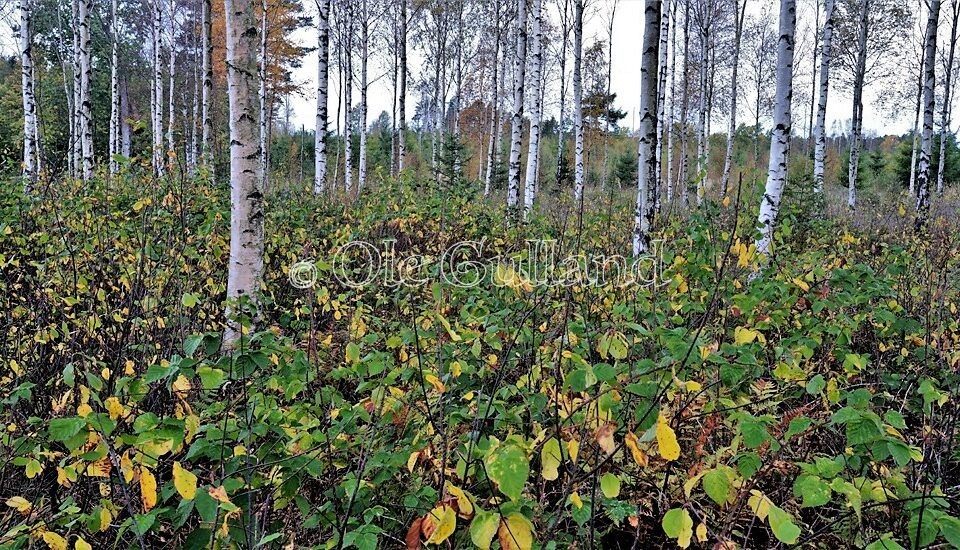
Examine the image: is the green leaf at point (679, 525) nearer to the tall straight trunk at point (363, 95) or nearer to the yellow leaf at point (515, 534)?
the yellow leaf at point (515, 534)

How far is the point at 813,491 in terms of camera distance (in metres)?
1.48

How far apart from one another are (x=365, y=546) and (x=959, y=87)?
3316 cm

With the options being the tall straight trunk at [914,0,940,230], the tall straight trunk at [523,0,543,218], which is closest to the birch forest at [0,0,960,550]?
the tall straight trunk at [914,0,940,230]

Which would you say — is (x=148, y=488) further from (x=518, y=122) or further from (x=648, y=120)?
(x=518, y=122)

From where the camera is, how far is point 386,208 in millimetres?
7469

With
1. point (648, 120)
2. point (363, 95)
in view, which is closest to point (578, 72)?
point (363, 95)

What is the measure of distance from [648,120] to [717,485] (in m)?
5.34

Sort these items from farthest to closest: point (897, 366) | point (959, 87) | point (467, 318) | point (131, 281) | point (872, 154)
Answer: point (872, 154)
point (959, 87)
point (897, 366)
point (131, 281)
point (467, 318)

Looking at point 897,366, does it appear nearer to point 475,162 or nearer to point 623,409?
point 623,409

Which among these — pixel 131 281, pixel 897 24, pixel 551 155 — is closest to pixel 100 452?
pixel 131 281

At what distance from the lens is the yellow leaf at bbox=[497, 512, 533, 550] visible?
1.28 m

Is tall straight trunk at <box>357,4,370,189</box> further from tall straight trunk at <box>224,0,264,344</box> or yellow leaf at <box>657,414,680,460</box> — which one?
yellow leaf at <box>657,414,680,460</box>

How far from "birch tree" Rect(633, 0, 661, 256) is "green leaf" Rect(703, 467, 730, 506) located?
15.4 ft

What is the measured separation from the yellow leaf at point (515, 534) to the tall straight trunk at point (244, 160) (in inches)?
124
